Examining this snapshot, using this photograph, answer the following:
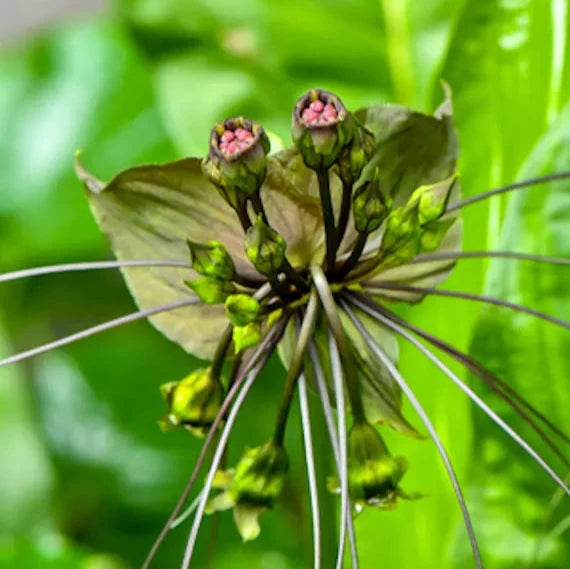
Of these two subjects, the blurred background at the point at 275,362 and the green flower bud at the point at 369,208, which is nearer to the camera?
the green flower bud at the point at 369,208

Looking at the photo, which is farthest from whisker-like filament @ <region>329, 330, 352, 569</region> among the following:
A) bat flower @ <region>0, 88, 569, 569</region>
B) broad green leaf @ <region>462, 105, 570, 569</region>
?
broad green leaf @ <region>462, 105, 570, 569</region>

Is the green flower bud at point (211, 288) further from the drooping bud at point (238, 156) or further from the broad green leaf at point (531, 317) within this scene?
the broad green leaf at point (531, 317)

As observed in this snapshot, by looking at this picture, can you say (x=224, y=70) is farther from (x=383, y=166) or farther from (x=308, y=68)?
(x=383, y=166)

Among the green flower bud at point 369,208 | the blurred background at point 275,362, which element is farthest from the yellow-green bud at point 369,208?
the blurred background at point 275,362

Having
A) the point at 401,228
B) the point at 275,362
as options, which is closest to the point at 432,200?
the point at 401,228

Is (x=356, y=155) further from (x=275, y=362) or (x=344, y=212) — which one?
(x=275, y=362)

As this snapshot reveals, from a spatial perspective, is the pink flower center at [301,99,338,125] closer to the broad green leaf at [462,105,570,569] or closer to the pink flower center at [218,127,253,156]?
the pink flower center at [218,127,253,156]
